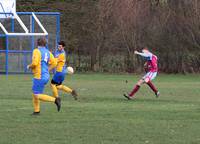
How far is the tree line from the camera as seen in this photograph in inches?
1625

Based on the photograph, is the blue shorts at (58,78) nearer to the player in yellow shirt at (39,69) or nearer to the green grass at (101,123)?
the green grass at (101,123)

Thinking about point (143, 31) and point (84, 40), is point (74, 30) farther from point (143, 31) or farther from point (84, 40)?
point (143, 31)

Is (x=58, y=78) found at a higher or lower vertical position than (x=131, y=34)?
lower

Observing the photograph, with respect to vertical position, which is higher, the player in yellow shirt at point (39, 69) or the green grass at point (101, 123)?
the player in yellow shirt at point (39, 69)

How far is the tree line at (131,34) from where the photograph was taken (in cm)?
4128

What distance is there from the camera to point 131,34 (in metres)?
42.5

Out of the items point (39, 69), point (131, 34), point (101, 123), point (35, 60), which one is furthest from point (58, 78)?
point (131, 34)

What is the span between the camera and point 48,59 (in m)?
14.1

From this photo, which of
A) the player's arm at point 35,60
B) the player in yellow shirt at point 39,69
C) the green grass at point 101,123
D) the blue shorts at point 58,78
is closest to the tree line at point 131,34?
the blue shorts at point 58,78

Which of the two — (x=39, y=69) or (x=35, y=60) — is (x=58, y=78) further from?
(x=35, y=60)

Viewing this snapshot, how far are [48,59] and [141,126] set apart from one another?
3092mm

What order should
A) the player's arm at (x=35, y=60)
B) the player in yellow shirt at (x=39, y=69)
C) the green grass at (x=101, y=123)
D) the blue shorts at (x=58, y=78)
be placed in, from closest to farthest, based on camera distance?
1. the green grass at (x=101, y=123)
2. the player's arm at (x=35, y=60)
3. the player in yellow shirt at (x=39, y=69)
4. the blue shorts at (x=58, y=78)

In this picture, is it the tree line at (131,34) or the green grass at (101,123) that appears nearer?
the green grass at (101,123)

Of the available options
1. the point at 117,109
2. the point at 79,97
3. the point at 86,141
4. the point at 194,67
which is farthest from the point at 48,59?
the point at 194,67
